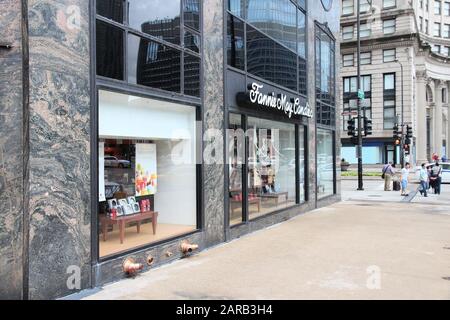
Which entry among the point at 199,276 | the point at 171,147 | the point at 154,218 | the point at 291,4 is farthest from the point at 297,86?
the point at 199,276

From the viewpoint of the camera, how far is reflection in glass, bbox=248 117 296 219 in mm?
11219

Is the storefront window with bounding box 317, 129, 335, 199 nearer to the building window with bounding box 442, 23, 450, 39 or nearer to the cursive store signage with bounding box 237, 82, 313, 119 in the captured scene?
the cursive store signage with bounding box 237, 82, 313, 119

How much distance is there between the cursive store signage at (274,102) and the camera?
10.1 m

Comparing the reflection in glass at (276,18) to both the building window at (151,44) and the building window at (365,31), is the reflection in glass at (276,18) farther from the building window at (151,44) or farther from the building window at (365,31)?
the building window at (365,31)

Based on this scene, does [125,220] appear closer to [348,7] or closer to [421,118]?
[348,7]

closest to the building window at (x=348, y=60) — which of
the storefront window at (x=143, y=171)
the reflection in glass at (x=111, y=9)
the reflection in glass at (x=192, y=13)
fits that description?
the reflection in glass at (x=192, y=13)

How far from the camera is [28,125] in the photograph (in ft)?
16.8

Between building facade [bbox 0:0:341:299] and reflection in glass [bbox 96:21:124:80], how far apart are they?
0.06ft

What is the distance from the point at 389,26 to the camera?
5697 cm

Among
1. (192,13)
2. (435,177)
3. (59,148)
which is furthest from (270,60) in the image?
(435,177)

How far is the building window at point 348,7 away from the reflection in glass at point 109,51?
2213 inches

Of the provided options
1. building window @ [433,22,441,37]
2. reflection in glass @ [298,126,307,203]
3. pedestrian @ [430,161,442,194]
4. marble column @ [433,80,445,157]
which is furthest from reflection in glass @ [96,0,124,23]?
building window @ [433,22,441,37]

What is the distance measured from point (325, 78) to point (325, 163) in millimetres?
3136
